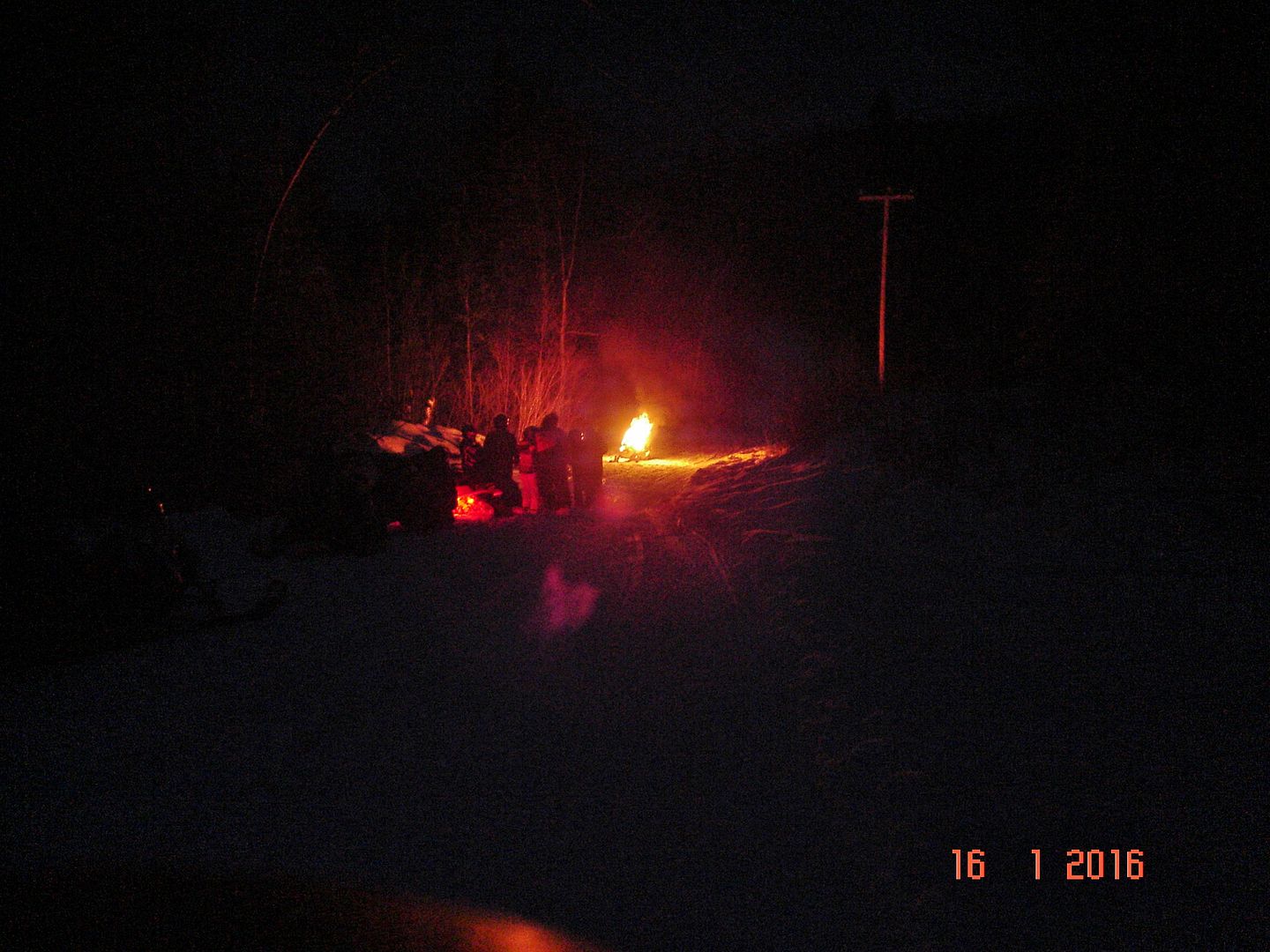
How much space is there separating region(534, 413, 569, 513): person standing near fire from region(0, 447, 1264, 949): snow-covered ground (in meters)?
4.23

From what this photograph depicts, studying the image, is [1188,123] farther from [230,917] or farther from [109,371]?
[109,371]

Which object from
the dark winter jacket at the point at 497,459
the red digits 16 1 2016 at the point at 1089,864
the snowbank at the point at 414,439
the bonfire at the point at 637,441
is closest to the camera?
the red digits 16 1 2016 at the point at 1089,864

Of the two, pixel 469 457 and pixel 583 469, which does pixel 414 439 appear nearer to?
pixel 469 457

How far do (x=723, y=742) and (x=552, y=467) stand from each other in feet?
27.3

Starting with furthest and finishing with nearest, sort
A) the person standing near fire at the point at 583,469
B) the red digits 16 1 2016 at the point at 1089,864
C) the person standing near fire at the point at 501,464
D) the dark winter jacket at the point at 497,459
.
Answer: the person standing near fire at the point at 583,469
the dark winter jacket at the point at 497,459
the person standing near fire at the point at 501,464
the red digits 16 1 2016 at the point at 1089,864

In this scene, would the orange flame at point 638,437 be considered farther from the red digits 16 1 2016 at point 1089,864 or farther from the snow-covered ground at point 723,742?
the red digits 16 1 2016 at point 1089,864

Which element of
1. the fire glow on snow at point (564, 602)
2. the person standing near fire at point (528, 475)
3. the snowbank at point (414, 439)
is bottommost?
the fire glow on snow at point (564, 602)

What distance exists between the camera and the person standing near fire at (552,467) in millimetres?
13008

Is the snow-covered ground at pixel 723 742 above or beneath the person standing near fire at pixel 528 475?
beneath

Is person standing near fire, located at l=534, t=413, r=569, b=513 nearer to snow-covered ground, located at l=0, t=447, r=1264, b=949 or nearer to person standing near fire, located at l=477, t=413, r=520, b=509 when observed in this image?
person standing near fire, located at l=477, t=413, r=520, b=509

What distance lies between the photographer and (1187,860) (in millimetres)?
3691

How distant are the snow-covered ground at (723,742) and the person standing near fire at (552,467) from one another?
4229 mm

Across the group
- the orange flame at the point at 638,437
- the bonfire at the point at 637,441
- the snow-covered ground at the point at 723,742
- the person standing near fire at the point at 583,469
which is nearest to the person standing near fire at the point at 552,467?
the person standing near fire at the point at 583,469

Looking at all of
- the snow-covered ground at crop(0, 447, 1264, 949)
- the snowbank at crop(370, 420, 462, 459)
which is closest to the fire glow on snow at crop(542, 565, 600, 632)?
the snow-covered ground at crop(0, 447, 1264, 949)
